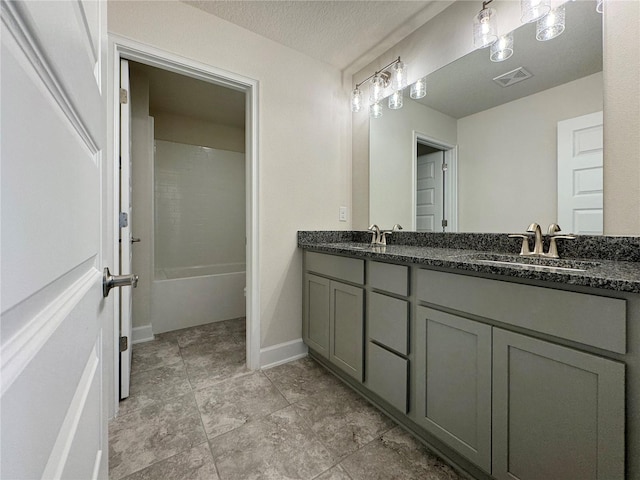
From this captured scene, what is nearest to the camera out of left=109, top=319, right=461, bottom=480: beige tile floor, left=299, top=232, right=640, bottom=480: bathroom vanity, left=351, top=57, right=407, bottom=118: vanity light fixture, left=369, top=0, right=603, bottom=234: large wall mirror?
left=299, top=232, right=640, bottom=480: bathroom vanity

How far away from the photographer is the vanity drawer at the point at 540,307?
75 cm

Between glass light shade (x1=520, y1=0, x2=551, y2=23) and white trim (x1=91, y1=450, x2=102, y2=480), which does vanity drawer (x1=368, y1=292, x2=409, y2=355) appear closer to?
white trim (x1=91, y1=450, x2=102, y2=480)

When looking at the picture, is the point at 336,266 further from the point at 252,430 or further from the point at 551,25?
the point at 551,25

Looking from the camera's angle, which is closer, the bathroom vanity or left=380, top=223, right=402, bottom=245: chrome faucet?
the bathroom vanity

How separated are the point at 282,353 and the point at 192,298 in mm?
1207

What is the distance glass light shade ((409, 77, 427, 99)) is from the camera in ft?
6.12

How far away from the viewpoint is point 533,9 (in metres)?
1.33

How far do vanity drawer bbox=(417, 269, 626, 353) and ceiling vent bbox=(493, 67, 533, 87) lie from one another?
45.7 inches

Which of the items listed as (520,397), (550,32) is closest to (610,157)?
(550,32)

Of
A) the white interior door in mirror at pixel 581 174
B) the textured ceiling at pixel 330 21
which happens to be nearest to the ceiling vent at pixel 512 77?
the white interior door in mirror at pixel 581 174

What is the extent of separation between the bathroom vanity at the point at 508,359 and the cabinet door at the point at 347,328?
0.05 ft

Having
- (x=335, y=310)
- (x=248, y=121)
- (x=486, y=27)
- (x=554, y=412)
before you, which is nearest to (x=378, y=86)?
(x=486, y=27)

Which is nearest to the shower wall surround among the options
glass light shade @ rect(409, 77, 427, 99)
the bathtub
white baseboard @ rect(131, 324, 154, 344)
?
the bathtub

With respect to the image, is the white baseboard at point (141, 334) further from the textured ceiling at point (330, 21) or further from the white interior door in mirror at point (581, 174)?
the white interior door in mirror at point (581, 174)
